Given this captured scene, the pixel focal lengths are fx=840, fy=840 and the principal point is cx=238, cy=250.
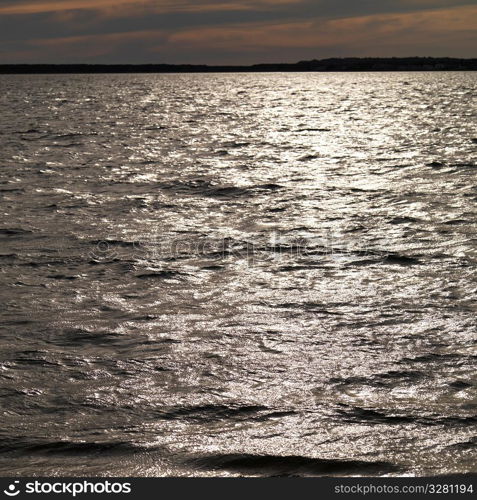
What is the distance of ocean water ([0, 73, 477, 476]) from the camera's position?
7207 mm

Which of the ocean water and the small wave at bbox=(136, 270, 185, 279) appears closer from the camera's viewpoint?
the ocean water

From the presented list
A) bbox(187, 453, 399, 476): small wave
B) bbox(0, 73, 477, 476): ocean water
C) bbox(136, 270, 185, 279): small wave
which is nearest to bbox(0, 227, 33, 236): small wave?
bbox(0, 73, 477, 476): ocean water

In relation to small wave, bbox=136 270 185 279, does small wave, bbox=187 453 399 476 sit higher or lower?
lower

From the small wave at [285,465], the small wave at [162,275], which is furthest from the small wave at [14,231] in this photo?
the small wave at [285,465]

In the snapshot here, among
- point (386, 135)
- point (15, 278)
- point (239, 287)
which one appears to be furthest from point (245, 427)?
point (386, 135)

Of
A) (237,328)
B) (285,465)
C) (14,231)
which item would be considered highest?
(14,231)

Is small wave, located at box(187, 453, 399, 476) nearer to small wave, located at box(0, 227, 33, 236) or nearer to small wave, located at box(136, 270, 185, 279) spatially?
small wave, located at box(136, 270, 185, 279)

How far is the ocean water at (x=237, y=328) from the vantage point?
7.21 metres

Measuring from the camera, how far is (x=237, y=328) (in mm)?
10227

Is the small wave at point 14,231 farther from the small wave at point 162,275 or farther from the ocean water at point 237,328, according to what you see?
the small wave at point 162,275

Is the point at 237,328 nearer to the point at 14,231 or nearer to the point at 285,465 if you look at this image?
the point at 285,465

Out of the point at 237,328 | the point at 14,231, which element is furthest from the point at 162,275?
the point at 14,231

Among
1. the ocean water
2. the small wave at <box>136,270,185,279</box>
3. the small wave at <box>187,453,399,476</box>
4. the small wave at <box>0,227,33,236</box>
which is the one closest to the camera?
the small wave at <box>187,453,399,476</box>

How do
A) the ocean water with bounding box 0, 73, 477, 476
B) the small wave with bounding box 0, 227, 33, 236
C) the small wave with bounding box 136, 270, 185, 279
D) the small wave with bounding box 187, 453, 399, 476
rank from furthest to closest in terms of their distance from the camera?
the small wave with bounding box 0, 227, 33, 236 < the small wave with bounding box 136, 270, 185, 279 < the ocean water with bounding box 0, 73, 477, 476 < the small wave with bounding box 187, 453, 399, 476
